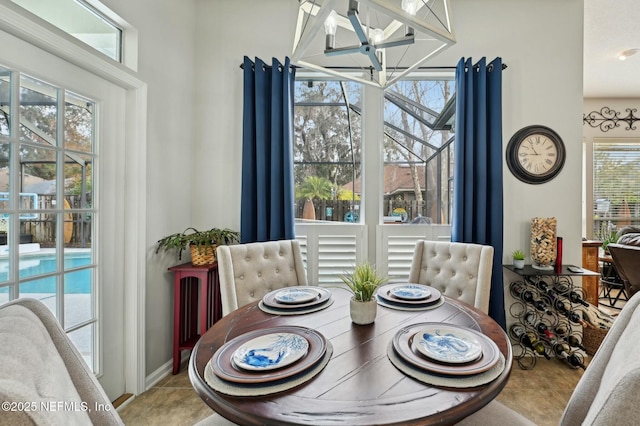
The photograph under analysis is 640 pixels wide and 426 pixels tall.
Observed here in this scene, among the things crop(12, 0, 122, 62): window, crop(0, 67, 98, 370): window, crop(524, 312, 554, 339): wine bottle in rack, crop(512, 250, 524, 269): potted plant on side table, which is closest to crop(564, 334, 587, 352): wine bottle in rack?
crop(524, 312, 554, 339): wine bottle in rack

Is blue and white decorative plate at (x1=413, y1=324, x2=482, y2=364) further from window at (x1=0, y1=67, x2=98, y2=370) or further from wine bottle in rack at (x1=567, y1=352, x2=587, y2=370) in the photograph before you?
wine bottle in rack at (x1=567, y1=352, x2=587, y2=370)

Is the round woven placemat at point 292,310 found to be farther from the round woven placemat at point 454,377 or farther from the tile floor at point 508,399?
the tile floor at point 508,399

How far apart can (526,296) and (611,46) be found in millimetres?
3188

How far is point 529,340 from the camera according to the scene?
2.29 meters

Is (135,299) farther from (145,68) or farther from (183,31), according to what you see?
(183,31)

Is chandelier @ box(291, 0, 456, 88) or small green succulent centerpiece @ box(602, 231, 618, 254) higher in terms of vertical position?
chandelier @ box(291, 0, 456, 88)

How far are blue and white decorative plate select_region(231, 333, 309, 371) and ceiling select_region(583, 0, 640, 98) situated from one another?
12.2 ft

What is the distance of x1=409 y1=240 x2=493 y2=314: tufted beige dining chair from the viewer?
1.72 m

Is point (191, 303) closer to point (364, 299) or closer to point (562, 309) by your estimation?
point (364, 299)

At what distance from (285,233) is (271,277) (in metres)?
0.54

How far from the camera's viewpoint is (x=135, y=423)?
5.52 feet

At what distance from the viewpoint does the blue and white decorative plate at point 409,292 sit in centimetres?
144

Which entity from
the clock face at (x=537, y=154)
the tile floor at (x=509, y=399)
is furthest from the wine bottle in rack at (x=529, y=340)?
the clock face at (x=537, y=154)

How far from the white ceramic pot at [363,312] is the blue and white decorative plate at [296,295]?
29 cm
